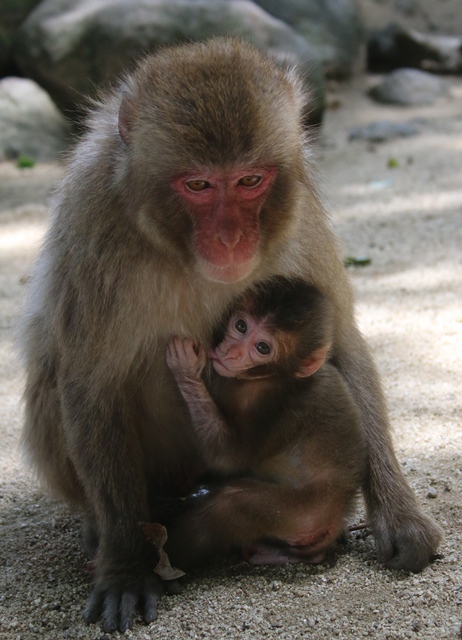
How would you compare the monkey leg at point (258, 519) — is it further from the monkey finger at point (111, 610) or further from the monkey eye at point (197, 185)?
the monkey eye at point (197, 185)

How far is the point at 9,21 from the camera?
1039 centimetres

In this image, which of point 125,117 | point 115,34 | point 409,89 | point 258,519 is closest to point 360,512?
point 258,519

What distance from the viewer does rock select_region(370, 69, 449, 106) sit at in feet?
36.9

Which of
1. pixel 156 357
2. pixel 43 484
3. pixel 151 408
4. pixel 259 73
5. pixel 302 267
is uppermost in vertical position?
pixel 259 73

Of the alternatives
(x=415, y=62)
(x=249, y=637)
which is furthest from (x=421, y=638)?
(x=415, y=62)

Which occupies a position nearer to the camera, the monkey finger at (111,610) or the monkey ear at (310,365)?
the monkey finger at (111,610)

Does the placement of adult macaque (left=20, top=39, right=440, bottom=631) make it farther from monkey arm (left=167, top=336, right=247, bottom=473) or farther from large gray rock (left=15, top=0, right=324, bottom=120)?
large gray rock (left=15, top=0, right=324, bottom=120)

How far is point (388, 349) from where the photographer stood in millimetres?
A: 4883

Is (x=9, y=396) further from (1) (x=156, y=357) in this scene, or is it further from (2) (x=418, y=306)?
(2) (x=418, y=306)

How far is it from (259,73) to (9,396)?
259cm

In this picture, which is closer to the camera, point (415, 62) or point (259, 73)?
point (259, 73)

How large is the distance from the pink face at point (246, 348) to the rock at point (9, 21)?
26.8ft

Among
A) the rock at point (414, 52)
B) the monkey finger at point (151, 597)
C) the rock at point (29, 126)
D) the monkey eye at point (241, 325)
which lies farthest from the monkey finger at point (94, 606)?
the rock at point (414, 52)

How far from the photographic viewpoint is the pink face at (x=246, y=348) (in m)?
3.17
